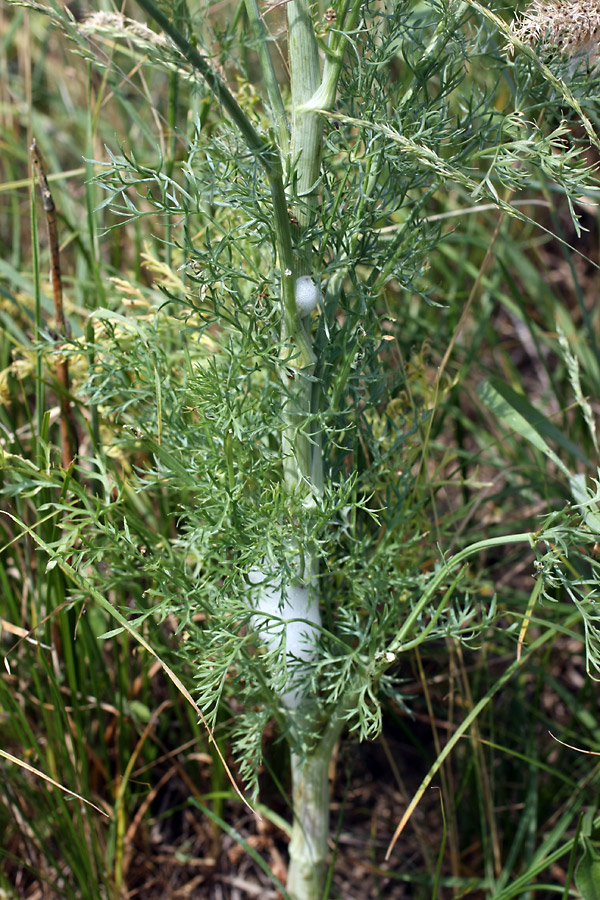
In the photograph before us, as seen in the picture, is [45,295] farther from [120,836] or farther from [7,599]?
[120,836]

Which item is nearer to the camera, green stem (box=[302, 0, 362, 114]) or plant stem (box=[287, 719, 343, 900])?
green stem (box=[302, 0, 362, 114])

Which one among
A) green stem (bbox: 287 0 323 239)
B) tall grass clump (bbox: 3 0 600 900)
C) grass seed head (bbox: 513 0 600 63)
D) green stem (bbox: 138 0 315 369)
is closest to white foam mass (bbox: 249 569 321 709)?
tall grass clump (bbox: 3 0 600 900)

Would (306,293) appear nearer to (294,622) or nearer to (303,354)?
(303,354)

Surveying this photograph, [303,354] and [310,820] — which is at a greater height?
[303,354]

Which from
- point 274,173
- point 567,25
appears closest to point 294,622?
point 274,173

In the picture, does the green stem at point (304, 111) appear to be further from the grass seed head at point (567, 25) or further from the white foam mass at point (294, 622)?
the white foam mass at point (294, 622)

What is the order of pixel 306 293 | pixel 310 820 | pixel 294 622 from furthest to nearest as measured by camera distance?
pixel 310 820, pixel 294 622, pixel 306 293

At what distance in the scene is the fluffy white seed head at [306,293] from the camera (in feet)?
2.39

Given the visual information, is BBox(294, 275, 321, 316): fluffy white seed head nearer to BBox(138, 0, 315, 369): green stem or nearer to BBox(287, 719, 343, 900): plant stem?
BBox(138, 0, 315, 369): green stem

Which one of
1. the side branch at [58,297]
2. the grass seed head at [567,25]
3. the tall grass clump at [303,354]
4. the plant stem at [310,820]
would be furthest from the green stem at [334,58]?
the plant stem at [310,820]

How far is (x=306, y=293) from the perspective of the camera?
729 millimetres

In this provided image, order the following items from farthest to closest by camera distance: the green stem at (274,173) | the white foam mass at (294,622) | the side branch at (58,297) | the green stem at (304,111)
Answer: the side branch at (58,297) < the white foam mass at (294,622) < the green stem at (304,111) < the green stem at (274,173)

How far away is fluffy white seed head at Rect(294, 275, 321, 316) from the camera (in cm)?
73

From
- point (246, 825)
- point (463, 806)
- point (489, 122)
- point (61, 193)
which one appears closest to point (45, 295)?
point (61, 193)
